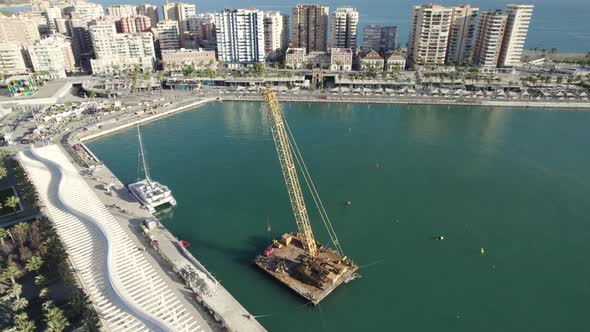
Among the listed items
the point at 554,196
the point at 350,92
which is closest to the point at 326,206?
the point at 554,196

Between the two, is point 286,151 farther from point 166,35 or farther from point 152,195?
point 166,35

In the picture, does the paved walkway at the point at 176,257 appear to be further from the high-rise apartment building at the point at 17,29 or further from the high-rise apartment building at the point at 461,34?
the high-rise apartment building at the point at 17,29

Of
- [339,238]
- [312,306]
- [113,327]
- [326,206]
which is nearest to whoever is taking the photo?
[113,327]

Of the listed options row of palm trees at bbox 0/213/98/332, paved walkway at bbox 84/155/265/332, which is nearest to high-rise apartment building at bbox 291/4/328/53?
paved walkway at bbox 84/155/265/332

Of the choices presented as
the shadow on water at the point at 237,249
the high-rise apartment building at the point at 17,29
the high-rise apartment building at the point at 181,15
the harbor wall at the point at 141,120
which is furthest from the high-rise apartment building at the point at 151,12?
the shadow on water at the point at 237,249

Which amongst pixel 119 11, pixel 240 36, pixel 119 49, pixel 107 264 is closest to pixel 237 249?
pixel 107 264

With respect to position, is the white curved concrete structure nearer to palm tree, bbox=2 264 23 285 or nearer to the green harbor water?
palm tree, bbox=2 264 23 285

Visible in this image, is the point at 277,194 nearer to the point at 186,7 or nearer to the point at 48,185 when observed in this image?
the point at 48,185
